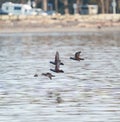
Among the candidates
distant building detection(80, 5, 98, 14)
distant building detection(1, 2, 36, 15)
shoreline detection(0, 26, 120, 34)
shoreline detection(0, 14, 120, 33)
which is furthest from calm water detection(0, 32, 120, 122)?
distant building detection(80, 5, 98, 14)

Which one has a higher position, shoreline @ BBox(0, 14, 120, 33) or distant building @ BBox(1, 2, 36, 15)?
distant building @ BBox(1, 2, 36, 15)

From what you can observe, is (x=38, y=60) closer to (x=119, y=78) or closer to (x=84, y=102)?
(x=119, y=78)

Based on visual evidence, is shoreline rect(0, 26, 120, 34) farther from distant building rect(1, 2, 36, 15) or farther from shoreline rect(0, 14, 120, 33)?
distant building rect(1, 2, 36, 15)

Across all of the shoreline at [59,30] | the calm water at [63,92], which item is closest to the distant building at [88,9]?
the shoreline at [59,30]

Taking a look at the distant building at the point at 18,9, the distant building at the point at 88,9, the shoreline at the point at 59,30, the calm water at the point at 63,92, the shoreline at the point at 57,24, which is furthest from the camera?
the distant building at the point at 88,9

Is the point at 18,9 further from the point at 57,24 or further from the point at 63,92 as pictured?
the point at 63,92

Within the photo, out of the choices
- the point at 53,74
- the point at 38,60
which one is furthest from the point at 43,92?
the point at 38,60

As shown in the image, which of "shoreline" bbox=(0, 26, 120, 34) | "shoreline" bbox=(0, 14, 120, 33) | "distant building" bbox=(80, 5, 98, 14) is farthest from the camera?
"distant building" bbox=(80, 5, 98, 14)

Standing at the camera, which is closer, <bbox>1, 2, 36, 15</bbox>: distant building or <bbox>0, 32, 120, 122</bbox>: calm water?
<bbox>0, 32, 120, 122</bbox>: calm water

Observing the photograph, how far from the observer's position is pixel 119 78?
70.8ft

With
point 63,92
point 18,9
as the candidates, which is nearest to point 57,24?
point 18,9

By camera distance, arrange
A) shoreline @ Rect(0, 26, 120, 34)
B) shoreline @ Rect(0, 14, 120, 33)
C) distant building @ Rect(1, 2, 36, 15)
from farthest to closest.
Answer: distant building @ Rect(1, 2, 36, 15) < shoreline @ Rect(0, 14, 120, 33) < shoreline @ Rect(0, 26, 120, 34)

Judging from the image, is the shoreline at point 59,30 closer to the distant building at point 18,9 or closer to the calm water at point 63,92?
the distant building at point 18,9

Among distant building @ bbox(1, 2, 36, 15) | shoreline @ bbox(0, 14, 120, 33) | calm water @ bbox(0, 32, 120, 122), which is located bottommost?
shoreline @ bbox(0, 14, 120, 33)
